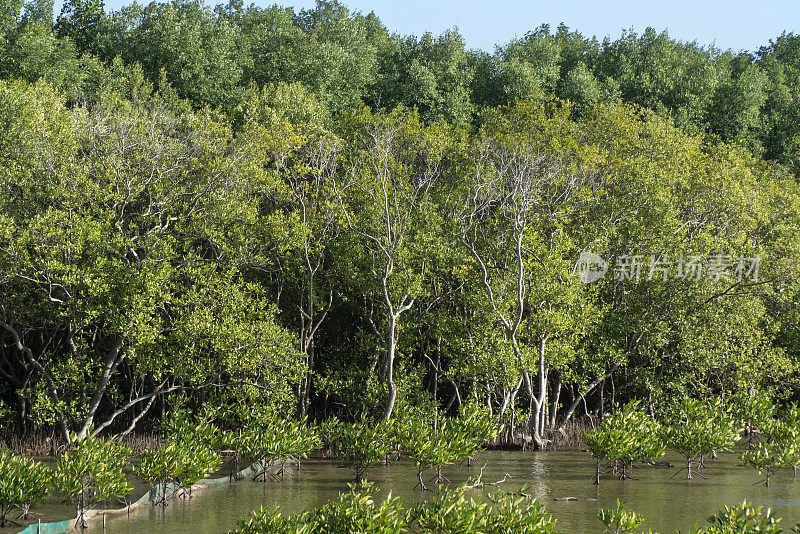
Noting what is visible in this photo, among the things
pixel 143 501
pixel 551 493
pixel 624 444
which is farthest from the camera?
pixel 624 444

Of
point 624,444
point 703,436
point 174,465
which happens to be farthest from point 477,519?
point 703,436

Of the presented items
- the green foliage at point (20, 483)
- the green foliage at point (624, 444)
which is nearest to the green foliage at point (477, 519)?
the green foliage at point (20, 483)

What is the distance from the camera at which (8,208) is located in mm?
24016

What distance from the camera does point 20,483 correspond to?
14516mm

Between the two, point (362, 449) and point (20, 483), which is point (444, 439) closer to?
point (362, 449)

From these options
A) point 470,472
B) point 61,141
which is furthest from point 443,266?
point 61,141

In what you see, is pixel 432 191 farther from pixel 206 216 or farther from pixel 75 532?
pixel 75 532

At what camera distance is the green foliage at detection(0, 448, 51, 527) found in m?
14.5

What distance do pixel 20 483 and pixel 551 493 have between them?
12.2m

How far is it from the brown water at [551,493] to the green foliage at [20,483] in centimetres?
133

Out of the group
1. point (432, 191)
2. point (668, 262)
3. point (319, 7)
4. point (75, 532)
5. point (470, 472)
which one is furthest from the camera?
point (319, 7)

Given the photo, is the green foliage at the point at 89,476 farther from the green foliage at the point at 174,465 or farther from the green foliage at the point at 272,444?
the green foliage at the point at 272,444

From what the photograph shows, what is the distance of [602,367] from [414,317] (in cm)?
747

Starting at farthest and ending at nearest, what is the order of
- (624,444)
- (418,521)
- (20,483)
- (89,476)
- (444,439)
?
1. (444,439)
2. (624,444)
3. (89,476)
4. (20,483)
5. (418,521)
